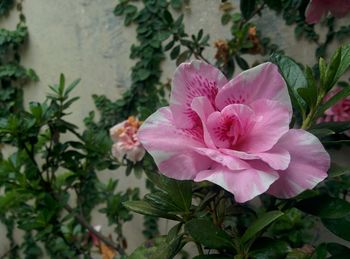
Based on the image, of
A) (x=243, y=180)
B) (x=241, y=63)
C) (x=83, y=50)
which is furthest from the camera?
(x=83, y=50)

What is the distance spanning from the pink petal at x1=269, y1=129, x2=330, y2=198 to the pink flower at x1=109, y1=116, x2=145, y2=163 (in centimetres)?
80

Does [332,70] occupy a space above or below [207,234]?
above

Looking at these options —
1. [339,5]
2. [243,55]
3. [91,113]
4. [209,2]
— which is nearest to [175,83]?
[339,5]

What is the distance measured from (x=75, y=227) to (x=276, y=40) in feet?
3.35

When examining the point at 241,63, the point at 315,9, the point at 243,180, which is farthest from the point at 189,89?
the point at 241,63

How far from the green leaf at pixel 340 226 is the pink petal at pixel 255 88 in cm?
22

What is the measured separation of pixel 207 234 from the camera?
54 cm

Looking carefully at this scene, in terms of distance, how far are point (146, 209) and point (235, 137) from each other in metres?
0.20

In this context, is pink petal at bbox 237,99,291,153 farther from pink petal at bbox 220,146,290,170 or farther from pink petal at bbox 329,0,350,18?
pink petal at bbox 329,0,350,18

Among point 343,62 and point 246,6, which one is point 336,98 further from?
point 246,6

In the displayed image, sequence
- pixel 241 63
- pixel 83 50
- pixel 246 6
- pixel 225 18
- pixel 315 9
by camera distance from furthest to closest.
→ pixel 83 50, pixel 225 18, pixel 241 63, pixel 246 6, pixel 315 9

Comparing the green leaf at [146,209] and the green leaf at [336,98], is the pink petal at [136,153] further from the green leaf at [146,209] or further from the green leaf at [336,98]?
the green leaf at [336,98]

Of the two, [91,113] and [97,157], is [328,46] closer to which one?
[97,157]

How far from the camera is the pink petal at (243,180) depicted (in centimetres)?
45
